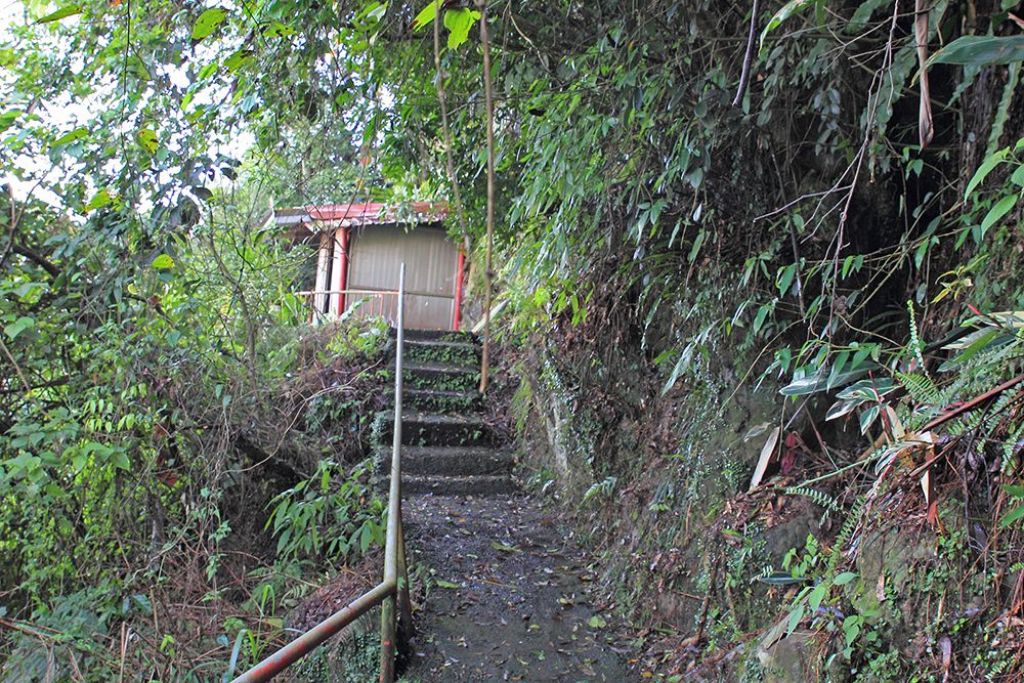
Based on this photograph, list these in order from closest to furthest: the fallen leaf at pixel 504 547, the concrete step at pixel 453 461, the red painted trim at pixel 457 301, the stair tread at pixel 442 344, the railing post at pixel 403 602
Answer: the railing post at pixel 403 602, the fallen leaf at pixel 504 547, the concrete step at pixel 453 461, the stair tread at pixel 442 344, the red painted trim at pixel 457 301

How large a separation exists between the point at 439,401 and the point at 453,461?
957 millimetres

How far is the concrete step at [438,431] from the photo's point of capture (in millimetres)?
6199

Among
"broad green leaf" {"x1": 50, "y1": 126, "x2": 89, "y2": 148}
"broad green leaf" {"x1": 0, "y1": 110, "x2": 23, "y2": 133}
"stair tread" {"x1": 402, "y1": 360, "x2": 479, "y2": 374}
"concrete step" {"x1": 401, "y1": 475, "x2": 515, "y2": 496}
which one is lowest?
"concrete step" {"x1": 401, "y1": 475, "x2": 515, "y2": 496}

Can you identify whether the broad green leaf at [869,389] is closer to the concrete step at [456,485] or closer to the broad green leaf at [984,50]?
the broad green leaf at [984,50]

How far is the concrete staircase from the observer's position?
5668 millimetres

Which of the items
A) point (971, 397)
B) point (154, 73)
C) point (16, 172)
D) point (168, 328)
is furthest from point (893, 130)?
point (16, 172)

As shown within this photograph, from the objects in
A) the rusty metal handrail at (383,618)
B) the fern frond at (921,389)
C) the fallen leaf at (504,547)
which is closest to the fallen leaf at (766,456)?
the fern frond at (921,389)

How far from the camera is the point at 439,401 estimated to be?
6770 mm

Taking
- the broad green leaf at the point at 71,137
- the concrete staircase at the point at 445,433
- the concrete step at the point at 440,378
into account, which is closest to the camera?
the broad green leaf at the point at 71,137

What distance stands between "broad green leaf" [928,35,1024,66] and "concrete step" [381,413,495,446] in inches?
200

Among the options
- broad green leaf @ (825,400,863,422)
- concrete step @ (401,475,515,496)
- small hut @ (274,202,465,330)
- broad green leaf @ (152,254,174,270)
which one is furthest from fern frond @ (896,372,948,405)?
small hut @ (274,202,465,330)

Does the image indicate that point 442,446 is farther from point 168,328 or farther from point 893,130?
point 893,130

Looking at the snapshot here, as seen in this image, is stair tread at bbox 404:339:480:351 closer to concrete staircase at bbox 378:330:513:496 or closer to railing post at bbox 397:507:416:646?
concrete staircase at bbox 378:330:513:496

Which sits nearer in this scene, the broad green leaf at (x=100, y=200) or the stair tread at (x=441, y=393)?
the broad green leaf at (x=100, y=200)
